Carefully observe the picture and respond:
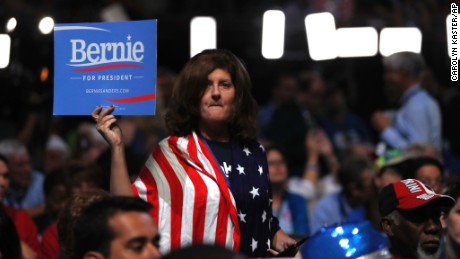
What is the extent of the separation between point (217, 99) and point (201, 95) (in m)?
0.09

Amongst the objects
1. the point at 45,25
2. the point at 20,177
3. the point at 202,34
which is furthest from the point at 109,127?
the point at 202,34

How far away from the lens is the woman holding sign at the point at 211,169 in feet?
20.3

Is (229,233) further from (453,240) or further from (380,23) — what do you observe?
(380,23)

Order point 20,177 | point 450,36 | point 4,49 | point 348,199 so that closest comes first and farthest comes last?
point 4,49 → point 348,199 → point 20,177 → point 450,36

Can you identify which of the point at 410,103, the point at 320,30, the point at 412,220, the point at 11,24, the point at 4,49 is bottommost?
the point at 412,220

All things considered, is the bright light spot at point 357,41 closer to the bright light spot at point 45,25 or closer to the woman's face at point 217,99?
the bright light spot at point 45,25

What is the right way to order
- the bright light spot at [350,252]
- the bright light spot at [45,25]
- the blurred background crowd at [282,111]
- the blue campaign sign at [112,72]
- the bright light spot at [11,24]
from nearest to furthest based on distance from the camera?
the bright light spot at [350,252] < the blue campaign sign at [112,72] < the bright light spot at [11,24] < the blurred background crowd at [282,111] < the bright light spot at [45,25]

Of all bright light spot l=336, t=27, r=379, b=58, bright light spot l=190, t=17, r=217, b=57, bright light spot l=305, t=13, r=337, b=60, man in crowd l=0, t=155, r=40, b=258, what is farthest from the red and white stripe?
bright light spot l=336, t=27, r=379, b=58

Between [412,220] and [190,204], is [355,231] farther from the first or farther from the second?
[190,204]

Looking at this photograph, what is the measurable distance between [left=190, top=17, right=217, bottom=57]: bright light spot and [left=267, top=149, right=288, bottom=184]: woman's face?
3.31 meters

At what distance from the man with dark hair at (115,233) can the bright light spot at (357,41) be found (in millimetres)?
8844

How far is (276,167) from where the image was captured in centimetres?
975

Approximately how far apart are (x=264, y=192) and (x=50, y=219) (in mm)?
3134

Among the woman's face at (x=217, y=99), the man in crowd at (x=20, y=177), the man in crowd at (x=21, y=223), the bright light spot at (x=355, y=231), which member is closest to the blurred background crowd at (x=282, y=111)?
the man in crowd at (x=20, y=177)
